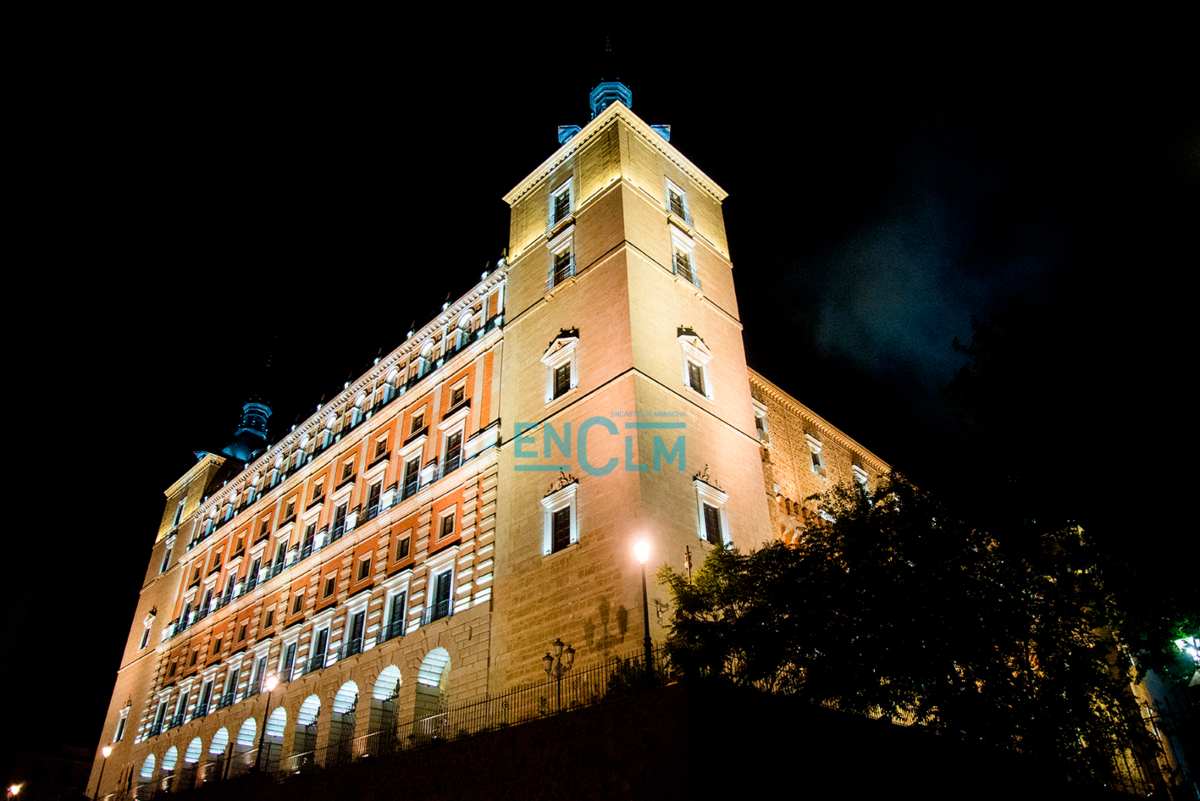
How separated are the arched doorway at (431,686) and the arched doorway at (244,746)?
12093mm

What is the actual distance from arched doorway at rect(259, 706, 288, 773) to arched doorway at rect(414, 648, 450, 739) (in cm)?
911

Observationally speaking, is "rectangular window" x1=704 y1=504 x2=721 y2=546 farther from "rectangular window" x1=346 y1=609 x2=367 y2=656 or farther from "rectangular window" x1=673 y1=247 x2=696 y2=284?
"rectangular window" x1=346 y1=609 x2=367 y2=656

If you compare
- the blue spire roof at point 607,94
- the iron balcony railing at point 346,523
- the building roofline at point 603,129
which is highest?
the blue spire roof at point 607,94

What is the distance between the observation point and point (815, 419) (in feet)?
147

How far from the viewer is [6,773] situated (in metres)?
70.0

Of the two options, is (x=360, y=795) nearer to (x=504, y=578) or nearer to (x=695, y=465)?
(x=504, y=578)

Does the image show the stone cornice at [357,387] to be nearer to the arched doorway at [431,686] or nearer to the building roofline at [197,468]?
the building roofline at [197,468]

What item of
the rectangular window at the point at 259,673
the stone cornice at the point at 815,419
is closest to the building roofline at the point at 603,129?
the stone cornice at the point at 815,419

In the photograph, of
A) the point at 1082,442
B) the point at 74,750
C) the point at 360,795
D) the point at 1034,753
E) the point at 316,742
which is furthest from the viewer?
the point at 74,750

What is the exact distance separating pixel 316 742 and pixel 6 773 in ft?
186

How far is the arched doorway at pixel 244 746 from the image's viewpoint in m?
36.2

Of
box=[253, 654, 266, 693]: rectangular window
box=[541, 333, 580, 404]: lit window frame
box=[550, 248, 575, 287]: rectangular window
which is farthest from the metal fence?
box=[550, 248, 575, 287]: rectangular window

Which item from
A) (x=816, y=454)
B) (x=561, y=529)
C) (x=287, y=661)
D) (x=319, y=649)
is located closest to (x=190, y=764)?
(x=287, y=661)

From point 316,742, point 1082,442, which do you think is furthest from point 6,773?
point 1082,442
